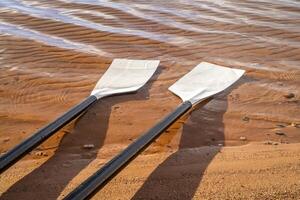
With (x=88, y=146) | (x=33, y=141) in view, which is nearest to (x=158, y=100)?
(x=88, y=146)

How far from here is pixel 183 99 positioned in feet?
12.3

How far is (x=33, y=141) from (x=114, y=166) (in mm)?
593

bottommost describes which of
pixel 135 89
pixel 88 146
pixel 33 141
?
pixel 88 146

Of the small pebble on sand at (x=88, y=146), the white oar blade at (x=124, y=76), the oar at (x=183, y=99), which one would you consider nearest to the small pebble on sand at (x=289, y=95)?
the oar at (x=183, y=99)

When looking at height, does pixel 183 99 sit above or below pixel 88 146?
above

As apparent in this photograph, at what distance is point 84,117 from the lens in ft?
11.9

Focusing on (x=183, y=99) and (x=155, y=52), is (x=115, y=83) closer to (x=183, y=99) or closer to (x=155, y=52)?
(x=183, y=99)

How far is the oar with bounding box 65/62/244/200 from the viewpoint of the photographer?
2.28 m

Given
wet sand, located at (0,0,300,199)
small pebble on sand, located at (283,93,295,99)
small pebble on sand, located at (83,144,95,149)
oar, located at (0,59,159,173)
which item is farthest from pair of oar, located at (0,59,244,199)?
small pebble on sand, located at (283,93,295,99)

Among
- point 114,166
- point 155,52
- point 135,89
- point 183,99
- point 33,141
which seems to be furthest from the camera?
point 155,52

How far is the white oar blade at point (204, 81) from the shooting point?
3852mm

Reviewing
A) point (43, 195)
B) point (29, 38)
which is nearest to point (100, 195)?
point (43, 195)

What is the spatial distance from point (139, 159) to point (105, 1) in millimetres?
4938

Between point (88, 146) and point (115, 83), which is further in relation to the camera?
point (115, 83)
